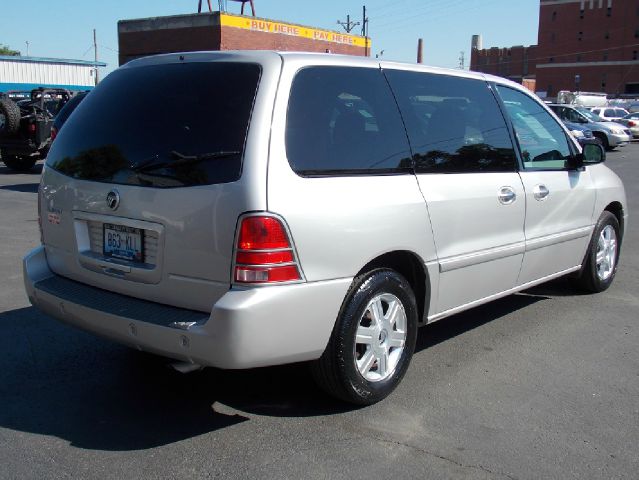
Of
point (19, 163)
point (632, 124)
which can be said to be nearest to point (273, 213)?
point (19, 163)

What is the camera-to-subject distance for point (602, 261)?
6.27 meters

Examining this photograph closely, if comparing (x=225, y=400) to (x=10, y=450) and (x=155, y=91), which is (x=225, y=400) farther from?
(x=155, y=91)

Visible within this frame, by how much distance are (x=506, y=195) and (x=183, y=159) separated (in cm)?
233

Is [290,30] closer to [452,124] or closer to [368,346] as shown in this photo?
[452,124]

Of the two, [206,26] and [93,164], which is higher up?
[206,26]

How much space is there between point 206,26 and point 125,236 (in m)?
33.0

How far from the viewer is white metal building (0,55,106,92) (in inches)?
2176

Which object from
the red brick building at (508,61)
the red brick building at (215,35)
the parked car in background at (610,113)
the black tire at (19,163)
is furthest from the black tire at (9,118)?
the red brick building at (508,61)

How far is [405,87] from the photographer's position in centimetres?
418

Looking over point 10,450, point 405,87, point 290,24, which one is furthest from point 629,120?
point 10,450

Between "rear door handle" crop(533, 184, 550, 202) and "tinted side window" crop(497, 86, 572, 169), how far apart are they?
0.17 metres

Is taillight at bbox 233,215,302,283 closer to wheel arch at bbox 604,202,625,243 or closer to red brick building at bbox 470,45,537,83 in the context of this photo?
wheel arch at bbox 604,202,625,243

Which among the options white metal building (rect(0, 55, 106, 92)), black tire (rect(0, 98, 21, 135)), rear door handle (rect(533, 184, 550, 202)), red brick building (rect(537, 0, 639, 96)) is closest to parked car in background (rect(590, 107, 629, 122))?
black tire (rect(0, 98, 21, 135))

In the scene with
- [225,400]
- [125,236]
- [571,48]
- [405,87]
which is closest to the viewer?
[125,236]
